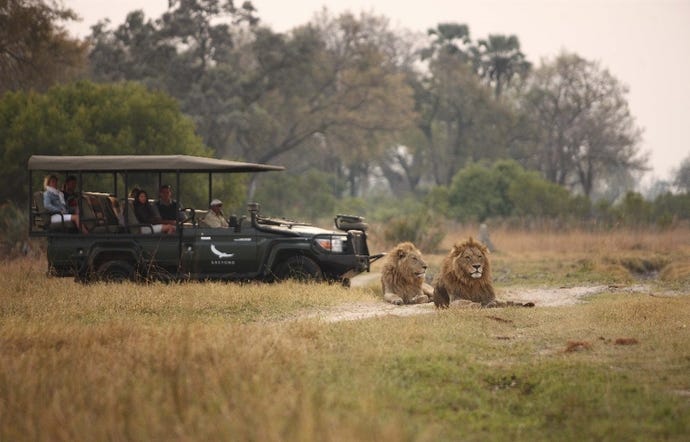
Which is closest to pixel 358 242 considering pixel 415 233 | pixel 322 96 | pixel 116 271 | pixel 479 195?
pixel 116 271

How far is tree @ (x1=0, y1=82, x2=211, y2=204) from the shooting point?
27.9 metres

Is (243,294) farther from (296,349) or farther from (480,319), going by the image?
(296,349)

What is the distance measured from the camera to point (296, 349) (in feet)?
31.1

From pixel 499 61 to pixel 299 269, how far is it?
2182 inches

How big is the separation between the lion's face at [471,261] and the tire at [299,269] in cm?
269

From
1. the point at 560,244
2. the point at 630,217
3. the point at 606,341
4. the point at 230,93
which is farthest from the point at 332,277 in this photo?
the point at 230,93

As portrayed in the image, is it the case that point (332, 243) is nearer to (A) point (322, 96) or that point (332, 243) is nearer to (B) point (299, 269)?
(B) point (299, 269)

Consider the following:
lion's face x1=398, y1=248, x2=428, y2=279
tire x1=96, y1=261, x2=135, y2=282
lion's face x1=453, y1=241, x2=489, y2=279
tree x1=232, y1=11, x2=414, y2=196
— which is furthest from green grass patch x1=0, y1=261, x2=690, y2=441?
tree x1=232, y1=11, x2=414, y2=196

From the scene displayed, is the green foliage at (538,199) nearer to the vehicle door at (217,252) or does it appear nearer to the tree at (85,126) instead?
the tree at (85,126)

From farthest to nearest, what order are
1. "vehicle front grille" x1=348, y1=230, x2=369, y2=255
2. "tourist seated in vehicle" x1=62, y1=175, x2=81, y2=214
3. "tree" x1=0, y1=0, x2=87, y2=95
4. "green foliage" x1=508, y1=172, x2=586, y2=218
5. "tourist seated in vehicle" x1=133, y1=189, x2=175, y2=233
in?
"green foliage" x1=508, y1=172, x2=586, y2=218 → "tree" x1=0, y1=0, x2=87, y2=95 → "vehicle front grille" x1=348, y1=230, x2=369, y2=255 → "tourist seated in vehicle" x1=133, y1=189, x2=175, y2=233 → "tourist seated in vehicle" x1=62, y1=175, x2=81, y2=214

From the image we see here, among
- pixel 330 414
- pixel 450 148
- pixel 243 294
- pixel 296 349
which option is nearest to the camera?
pixel 330 414

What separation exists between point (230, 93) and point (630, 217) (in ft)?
61.0

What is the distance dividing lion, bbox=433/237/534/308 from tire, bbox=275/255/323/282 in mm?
2491

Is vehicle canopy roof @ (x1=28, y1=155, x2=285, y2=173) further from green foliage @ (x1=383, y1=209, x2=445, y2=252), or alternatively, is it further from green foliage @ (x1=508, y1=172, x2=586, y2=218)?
green foliage @ (x1=508, y1=172, x2=586, y2=218)
